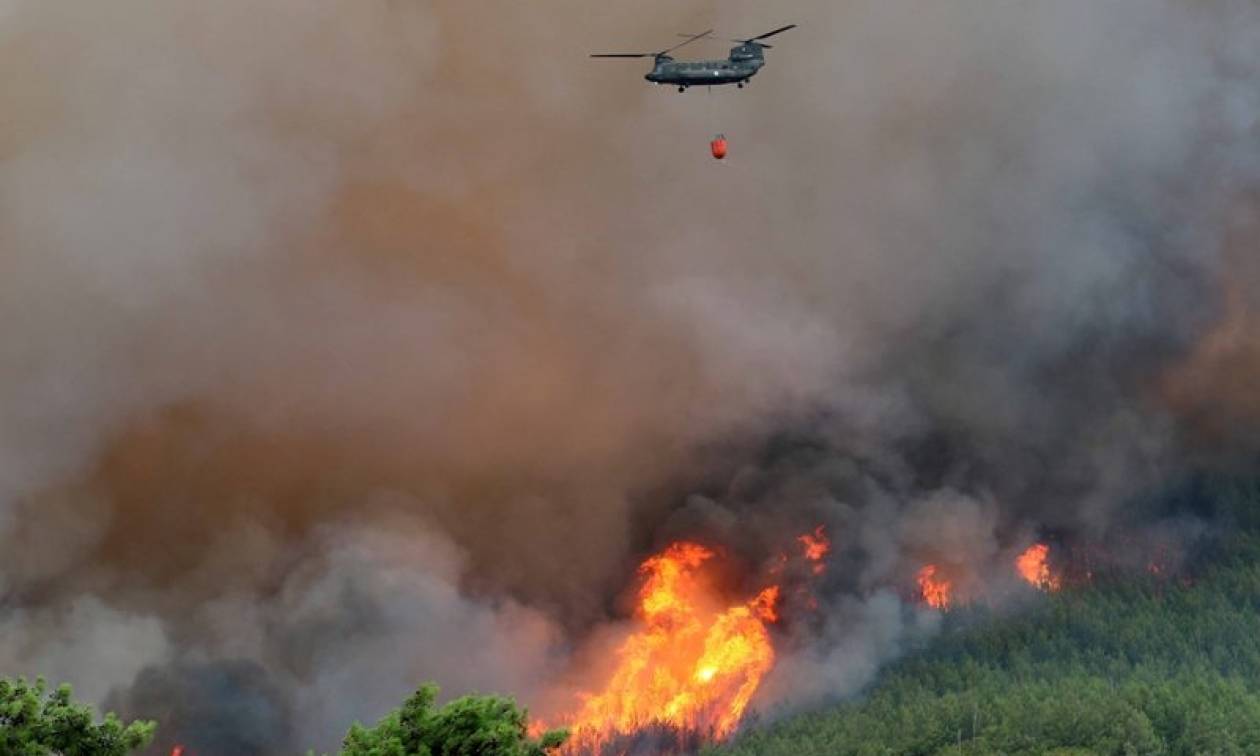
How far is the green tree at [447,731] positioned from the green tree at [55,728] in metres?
11.1

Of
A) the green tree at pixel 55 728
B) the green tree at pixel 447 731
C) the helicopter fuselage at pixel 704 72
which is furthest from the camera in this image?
the helicopter fuselage at pixel 704 72

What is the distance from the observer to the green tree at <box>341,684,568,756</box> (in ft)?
171

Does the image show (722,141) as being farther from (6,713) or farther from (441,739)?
(6,713)

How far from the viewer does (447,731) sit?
2085 inches

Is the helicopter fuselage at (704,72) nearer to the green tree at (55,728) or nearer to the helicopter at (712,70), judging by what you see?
the helicopter at (712,70)

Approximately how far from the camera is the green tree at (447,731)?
52.2m

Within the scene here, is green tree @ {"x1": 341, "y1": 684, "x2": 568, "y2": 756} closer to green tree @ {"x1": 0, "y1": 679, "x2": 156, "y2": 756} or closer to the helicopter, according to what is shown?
green tree @ {"x1": 0, "y1": 679, "x2": 156, "y2": 756}

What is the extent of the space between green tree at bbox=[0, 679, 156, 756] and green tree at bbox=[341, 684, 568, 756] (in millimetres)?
11091

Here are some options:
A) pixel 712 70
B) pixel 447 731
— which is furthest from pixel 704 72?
pixel 447 731

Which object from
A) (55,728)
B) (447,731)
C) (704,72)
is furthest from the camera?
(704,72)

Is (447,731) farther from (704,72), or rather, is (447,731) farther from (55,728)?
(704,72)

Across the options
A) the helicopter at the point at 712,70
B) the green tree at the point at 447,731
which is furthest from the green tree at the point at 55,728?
the helicopter at the point at 712,70

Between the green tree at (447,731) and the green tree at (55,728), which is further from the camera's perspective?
the green tree at (447,731)

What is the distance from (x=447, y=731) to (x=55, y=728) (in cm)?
1898
